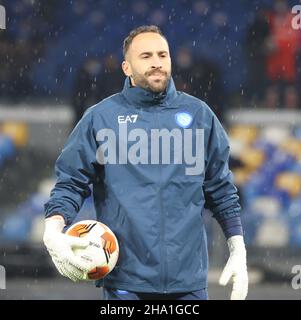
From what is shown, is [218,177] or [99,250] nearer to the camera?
[99,250]

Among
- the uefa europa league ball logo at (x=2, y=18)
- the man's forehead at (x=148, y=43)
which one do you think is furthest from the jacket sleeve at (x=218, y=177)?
the uefa europa league ball logo at (x=2, y=18)

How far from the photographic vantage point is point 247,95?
31.7ft

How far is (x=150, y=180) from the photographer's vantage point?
4.30 meters

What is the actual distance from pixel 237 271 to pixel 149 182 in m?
0.60

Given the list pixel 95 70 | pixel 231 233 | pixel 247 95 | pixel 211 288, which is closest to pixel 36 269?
pixel 211 288

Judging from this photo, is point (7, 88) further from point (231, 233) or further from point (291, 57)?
point (231, 233)

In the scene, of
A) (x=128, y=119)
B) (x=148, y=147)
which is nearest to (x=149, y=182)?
(x=148, y=147)

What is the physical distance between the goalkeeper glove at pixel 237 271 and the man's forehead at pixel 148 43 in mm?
931

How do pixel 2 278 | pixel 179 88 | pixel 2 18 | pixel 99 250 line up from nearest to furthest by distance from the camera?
pixel 99 250, pixel 2 278, pixel 179 88, pixel 2 18

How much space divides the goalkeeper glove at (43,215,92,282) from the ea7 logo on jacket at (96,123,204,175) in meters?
0.35

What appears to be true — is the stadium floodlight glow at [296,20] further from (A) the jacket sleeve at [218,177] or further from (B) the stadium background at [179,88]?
(A) the jacket sleeve at [218,177]

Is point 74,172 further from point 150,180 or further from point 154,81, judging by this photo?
point 154,81

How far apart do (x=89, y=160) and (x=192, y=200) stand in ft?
1.58

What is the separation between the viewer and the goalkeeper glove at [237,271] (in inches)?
177
